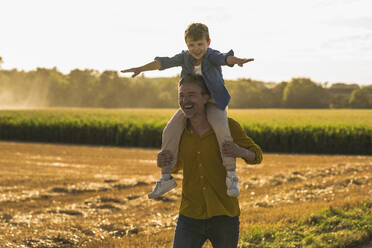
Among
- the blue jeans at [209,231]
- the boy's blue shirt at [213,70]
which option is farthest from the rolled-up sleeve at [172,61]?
the blue jeans at [209,231]

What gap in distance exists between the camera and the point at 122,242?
620cm

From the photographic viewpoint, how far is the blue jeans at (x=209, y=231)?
2.89m

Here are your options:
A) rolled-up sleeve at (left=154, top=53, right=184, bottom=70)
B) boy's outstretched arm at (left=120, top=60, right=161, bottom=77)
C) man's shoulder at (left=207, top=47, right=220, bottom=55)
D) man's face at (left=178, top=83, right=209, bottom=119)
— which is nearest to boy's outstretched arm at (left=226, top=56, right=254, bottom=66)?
man's shoulder at (left=207, top=47, right=220, bottom=55)

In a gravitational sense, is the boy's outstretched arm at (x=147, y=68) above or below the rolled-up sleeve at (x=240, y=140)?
above

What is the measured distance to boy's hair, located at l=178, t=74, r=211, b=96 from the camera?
9.33 ft

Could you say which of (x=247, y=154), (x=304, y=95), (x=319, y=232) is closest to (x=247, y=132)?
(x=319, y=232)

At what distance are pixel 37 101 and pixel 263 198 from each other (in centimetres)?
7648

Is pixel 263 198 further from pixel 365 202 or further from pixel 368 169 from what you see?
pixel 368 169

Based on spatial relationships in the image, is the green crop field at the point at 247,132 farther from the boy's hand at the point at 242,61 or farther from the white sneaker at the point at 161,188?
the boy's hand at the point at 242,61

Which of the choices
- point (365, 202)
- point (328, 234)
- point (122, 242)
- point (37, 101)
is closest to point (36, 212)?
point (122, 242)

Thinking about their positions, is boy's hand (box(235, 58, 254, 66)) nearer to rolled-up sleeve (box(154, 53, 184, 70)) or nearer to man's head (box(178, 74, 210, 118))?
man's head (box(178, 74, 210, 118))

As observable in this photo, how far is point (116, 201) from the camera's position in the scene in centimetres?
964

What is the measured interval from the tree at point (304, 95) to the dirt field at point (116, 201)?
38018 mm

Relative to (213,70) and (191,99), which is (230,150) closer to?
(191,99)
